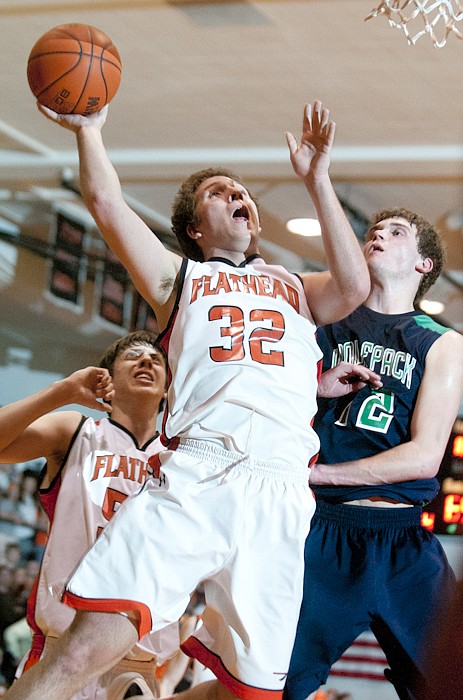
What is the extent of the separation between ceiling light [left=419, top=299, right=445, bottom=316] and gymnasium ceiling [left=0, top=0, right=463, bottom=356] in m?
1.14

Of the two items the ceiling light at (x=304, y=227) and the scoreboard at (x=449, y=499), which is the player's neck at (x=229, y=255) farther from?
the ceiling light at (x=304, y=227)

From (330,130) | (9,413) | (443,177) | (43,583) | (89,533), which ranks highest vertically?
(443,177)

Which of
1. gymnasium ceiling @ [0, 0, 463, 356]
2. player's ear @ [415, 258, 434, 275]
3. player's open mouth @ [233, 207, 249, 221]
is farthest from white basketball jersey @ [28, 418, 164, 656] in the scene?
gymnasium ceiling @ [0, 0, 463, 356]

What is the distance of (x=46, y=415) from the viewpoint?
405 cm

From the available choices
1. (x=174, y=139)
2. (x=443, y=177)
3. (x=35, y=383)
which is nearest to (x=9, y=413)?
(x=174, y=139)

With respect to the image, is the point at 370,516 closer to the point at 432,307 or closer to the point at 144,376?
the point at 144,376

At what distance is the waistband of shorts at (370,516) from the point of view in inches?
133

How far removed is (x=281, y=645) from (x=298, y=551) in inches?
11.5

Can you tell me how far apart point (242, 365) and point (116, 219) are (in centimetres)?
63

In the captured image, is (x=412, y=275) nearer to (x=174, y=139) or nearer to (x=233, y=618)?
(x=233, y=618)

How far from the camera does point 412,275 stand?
3.71 metres

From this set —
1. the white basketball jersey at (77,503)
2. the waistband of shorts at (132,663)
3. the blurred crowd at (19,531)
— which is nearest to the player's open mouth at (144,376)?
the white basketball jersey at (77,503)

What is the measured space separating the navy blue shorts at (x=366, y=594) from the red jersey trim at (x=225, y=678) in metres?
0.42

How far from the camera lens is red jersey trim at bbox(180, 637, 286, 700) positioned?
2.76m
